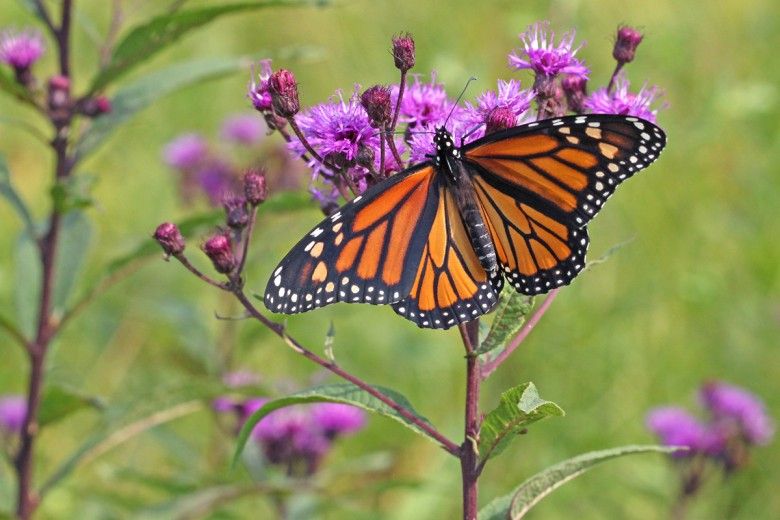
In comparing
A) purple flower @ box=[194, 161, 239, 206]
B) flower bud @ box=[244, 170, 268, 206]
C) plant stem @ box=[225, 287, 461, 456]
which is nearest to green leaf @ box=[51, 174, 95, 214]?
flower bud @ box=[244, 170, 268, 206]

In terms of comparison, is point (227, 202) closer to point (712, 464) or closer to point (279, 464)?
point (279, 464)

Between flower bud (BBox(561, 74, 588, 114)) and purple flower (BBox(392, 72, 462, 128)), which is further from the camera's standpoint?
→ flower bud (BBox(561, 74, 588, 114))

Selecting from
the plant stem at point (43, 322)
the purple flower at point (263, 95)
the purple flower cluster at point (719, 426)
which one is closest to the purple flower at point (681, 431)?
the purple flower cluster at point (719, 426)

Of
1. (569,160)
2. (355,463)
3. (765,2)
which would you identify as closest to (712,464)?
(355,463)

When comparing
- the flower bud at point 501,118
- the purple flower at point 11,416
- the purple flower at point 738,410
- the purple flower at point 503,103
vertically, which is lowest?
the purple flower at point 11,416

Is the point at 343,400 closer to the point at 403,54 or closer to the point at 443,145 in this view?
the point at 443,145

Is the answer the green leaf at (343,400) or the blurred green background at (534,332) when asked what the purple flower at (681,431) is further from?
the green leaf at (343,400)

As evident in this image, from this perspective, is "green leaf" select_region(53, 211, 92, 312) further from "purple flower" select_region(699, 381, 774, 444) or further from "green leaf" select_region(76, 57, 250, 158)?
"purple flower" select_region(699, 381, 774, 444)
